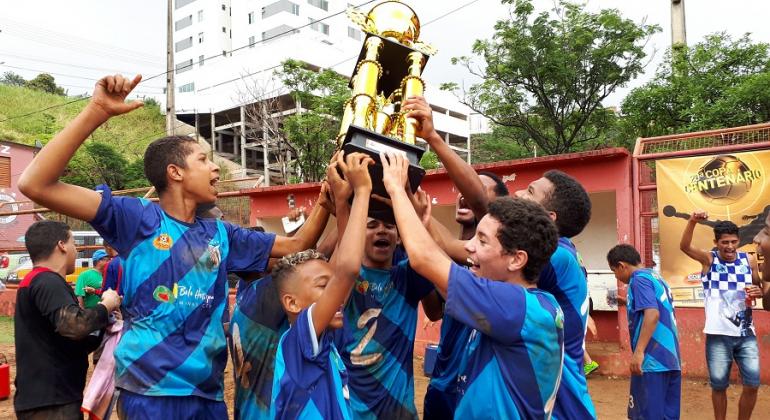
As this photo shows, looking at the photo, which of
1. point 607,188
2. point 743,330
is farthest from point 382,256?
point 607,188

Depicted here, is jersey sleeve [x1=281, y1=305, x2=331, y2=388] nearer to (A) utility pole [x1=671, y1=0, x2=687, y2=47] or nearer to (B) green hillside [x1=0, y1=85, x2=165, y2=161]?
(A) utility pole [x1=671, y1=0, x2=687, y2=47]

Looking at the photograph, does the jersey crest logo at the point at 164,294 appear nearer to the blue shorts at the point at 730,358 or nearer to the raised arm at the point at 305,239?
the raised arm at the point at 305,239

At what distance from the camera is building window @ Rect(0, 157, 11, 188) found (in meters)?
20.0

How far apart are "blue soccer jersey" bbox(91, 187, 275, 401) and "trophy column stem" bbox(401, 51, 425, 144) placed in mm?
1120

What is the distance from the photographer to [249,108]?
25234 millimetres

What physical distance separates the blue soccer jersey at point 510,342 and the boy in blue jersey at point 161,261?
114 cm

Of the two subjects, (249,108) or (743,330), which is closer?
(743,330)

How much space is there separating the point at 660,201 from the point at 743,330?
7.84 ft

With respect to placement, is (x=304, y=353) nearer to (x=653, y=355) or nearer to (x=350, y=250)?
(x=350, y=250)

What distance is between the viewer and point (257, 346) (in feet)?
8.95

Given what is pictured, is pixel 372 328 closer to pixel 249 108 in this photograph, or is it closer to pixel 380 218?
pixel 380 218

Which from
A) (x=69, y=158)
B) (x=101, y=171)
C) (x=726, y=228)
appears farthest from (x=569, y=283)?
(x=101, y=171)

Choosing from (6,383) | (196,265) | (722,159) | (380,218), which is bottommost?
(6,383)

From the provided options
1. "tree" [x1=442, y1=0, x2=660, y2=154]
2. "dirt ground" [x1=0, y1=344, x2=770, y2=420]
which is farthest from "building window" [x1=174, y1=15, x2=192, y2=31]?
"dirt ground" [x1=0, y1=344, x2=770, y2=420]
